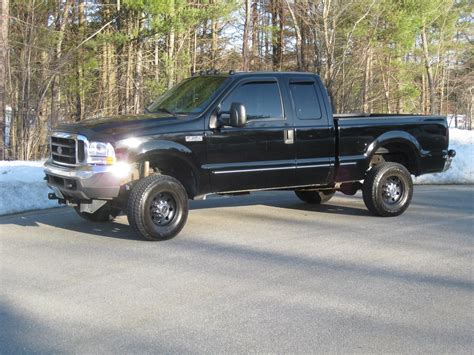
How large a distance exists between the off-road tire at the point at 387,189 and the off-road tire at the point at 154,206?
3.09 metres

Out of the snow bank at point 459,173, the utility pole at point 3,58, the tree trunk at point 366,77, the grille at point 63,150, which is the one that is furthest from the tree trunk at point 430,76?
the grille at point 63,150

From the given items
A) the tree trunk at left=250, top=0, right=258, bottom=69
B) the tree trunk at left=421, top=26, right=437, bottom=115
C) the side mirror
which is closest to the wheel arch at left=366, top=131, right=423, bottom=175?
the side mirror

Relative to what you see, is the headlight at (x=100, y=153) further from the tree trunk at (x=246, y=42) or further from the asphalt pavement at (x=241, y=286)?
the tree trunk at (x=246, y=42)

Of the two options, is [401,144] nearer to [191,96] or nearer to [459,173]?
[191,96]

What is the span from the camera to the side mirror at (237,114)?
7258mm

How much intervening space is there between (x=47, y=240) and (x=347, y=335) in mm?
4422

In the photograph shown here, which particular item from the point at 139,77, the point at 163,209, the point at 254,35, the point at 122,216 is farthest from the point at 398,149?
the point at 254,35

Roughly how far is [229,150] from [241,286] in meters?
2.63

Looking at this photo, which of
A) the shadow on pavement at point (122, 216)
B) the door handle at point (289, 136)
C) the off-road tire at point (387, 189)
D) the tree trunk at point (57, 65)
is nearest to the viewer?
the shadow on pavement at point (122, 216)

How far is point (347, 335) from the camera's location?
4254mm

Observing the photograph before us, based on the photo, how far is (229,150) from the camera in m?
7.62

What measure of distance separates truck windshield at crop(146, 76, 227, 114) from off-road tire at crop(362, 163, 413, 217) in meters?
2.85

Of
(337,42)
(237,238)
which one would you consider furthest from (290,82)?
(337,42)

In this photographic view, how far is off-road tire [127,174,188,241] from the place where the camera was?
6926 mm
